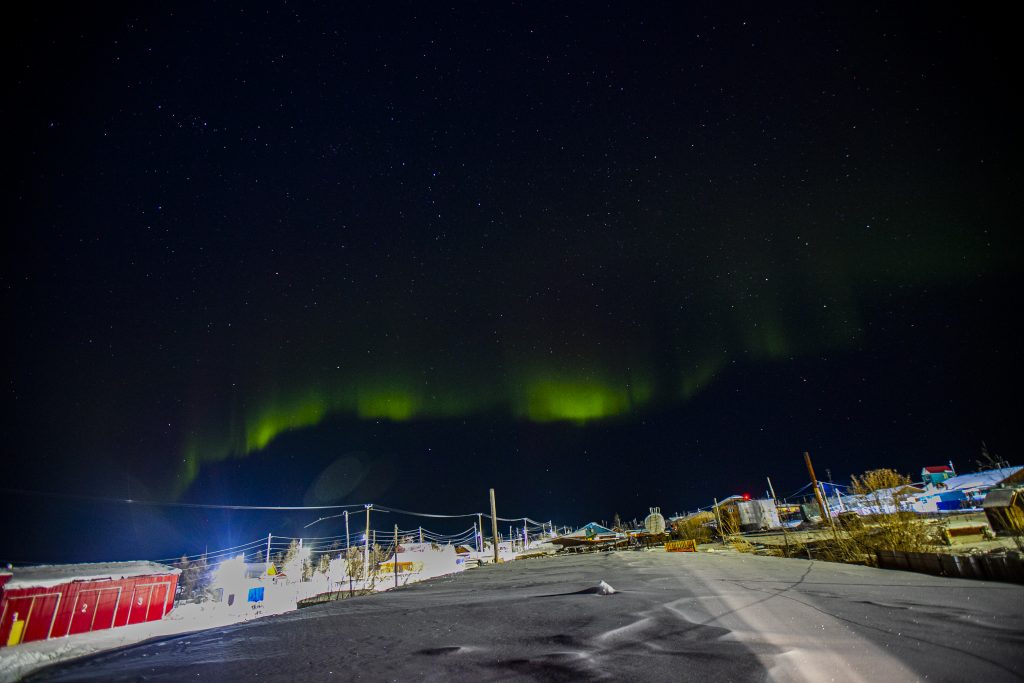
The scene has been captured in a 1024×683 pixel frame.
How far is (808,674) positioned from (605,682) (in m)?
1.37

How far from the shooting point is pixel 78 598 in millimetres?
28219

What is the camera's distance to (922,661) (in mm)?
2930

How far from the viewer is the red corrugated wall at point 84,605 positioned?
25.3m

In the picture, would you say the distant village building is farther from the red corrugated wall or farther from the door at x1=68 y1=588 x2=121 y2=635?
the door at x1=68 y1=588 x2=121 y2=635

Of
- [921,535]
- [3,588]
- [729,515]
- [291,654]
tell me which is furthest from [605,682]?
[729,515]

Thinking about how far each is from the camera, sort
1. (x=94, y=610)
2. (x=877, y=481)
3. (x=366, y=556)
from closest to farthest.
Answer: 1. (x=877, y=481)
2. (x=94, y=610)
3. (x=366, y=556)

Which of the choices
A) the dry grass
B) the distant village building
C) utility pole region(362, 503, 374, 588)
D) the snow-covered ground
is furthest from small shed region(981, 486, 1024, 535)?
the distant village building

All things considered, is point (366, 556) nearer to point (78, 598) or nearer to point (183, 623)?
point (183, 623)

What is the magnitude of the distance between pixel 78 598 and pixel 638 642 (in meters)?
42.2

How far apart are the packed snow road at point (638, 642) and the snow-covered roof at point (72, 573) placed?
36232 millimetres

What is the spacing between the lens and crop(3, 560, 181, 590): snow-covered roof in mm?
26578

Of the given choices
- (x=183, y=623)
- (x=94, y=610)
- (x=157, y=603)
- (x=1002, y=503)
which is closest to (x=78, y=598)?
(x=94, y=610)

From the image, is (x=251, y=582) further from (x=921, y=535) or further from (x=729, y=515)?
(x=921, y=535)

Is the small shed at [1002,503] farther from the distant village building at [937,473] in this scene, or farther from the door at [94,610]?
the distant village building at [937,473]
